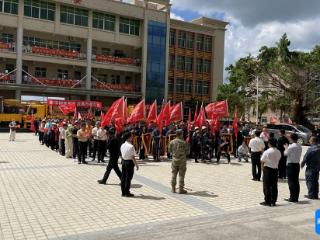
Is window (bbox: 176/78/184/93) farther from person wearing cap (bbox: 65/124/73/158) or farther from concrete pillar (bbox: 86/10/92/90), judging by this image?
person wearing cap (bbox: 65/124/73/158)

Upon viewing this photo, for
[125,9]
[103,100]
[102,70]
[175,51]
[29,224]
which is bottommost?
[29,224]

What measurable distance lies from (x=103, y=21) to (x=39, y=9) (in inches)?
297

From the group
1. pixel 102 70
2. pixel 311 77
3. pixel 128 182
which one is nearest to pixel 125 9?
pixel 102 70

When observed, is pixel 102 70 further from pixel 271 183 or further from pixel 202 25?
pixel 271 183


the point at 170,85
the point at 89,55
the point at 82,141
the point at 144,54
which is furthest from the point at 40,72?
the point at 82,141

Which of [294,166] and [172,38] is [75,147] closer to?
[294,166]

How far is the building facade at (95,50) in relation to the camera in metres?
42.8

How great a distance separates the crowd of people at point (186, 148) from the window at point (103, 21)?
946 inches

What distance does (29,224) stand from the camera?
763 centimetres

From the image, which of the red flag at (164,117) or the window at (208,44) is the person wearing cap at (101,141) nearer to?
the red flag at (164,117)

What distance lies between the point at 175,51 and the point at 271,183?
155 ft

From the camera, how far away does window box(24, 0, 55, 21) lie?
43147 millimetres

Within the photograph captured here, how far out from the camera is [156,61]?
168 feet

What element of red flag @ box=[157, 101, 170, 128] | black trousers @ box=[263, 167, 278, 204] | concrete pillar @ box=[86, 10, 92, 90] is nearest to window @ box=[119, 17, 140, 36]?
concrete pillar @ box=[86, 10, 92, 90]
